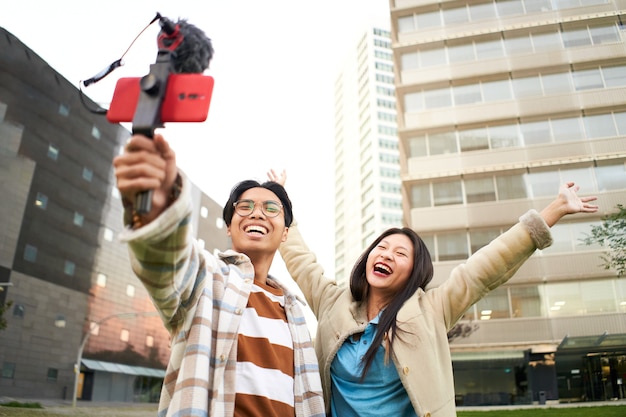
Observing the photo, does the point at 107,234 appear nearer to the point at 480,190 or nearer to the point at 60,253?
the point at 60,253

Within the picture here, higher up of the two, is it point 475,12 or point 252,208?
point 475,12

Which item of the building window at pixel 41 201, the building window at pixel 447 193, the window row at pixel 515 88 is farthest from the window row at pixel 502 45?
A: the building window at pixel 41 201

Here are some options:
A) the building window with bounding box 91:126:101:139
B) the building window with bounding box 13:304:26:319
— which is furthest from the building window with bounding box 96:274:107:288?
the building window with bounding box 91:126:101:139

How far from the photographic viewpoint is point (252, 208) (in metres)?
2.80

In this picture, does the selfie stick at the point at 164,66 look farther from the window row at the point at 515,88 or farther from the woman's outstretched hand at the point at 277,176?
the window row at the point at 515,88

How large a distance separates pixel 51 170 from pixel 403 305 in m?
40.2

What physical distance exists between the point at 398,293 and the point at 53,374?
1566 inches

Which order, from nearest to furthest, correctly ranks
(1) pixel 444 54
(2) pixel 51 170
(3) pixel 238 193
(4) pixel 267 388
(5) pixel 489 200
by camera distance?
(4) pixel 267 388 < (3) pixel 238 193 < (5) pixel 489 200 < (1) pixel 444 54 < (2) pixel 51 170

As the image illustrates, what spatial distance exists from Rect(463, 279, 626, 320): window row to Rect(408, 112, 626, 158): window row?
705 centimetres

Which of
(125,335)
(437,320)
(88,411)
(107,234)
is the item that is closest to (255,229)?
(437,320)

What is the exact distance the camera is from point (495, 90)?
26266 millimetres

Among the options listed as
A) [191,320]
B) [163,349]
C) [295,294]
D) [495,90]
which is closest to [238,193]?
[295,294]

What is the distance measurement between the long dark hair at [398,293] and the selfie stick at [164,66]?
1.72 meters

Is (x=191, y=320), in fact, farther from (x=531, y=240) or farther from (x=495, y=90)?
(x=495, y=90)
